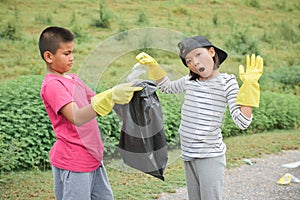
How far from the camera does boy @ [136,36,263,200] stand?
2.20m

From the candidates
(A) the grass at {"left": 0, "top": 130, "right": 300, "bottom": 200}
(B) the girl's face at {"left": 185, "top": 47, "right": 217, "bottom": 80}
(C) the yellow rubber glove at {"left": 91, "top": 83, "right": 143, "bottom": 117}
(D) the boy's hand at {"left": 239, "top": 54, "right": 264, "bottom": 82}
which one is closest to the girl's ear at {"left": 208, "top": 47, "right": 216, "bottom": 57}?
(B) the girl's face at {"left": 185, "top": 47, "right": 217, "bottom": 80}

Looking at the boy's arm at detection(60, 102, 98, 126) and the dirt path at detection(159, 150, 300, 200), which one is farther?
the dirt path at detection(159, 150, 300, 200)

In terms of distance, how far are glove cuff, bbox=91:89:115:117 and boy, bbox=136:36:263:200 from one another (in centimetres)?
34

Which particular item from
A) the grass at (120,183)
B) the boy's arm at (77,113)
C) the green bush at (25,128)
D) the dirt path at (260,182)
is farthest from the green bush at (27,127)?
the boy's arm at (77,113)

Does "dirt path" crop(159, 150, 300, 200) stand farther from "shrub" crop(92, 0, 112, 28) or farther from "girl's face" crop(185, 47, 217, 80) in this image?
"shrub" crop(92, 0, 112, 28)

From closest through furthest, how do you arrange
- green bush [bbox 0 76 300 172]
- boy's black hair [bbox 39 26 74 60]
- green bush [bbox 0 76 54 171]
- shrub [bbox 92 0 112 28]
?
boy's black hair [bbox 39 26 74 60], green bush [bbox 0 76 300 172], green bush [bbox 0 76 54 171], shrub [bbox 92 0 112 28]

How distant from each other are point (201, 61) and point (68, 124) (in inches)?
23.2

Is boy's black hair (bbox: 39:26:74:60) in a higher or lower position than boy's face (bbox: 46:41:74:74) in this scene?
higher

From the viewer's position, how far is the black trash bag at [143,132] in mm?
2088

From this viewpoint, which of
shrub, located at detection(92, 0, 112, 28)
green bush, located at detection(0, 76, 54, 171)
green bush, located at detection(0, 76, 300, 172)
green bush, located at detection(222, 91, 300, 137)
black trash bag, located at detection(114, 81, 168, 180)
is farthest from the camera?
shrub, located at detection(92, 0, 112, 28)

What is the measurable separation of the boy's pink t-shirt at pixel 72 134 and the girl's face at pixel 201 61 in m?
0.44

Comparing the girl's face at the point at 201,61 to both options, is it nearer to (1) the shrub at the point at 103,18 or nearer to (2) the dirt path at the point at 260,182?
(2) the dirt path at the point at 260,182

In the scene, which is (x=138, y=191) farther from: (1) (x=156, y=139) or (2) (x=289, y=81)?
(2) (x=289, y=81)

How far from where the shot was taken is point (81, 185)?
2178 mm
